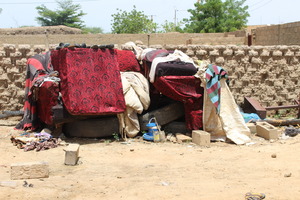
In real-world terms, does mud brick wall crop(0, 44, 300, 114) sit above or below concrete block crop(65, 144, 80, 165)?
above

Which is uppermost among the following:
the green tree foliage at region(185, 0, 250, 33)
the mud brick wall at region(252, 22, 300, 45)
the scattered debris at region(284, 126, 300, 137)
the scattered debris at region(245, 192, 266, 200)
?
the green tree foliage at region(185, 0, 250, 33)

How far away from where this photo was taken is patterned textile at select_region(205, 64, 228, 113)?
652cm

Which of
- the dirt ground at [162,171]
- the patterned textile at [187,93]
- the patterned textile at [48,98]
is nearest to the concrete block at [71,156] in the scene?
the dirt ground at [162,171]

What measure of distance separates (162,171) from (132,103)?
1986 millimetres

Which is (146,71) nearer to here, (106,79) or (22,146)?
(106,79)

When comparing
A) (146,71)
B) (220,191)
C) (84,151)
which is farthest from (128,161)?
(146,71)

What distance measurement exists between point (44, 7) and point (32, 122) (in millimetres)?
28910

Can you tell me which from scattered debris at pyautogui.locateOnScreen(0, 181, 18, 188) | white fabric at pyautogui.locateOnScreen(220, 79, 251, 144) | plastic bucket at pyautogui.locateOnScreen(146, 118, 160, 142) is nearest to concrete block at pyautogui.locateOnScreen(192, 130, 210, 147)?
white fabric at pyautogui.locateOnScreen(220, 79, 251, 144)

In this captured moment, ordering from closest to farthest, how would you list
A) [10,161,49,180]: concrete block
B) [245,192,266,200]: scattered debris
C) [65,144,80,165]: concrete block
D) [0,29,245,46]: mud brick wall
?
[245,192,266,200]: scattered debris
[10,161,49,180]: concrete block
[65,144,80,165]: concrete block
[0,29,245,46]: mud brick wall

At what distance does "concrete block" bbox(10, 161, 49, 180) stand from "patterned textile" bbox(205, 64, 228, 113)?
340 cm

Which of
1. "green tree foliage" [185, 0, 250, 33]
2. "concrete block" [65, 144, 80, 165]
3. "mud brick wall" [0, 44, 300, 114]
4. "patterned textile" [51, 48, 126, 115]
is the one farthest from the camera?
"green tree foliage" [185, 0, 250, 33]

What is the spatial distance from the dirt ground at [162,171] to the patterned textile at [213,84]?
821 millimetres

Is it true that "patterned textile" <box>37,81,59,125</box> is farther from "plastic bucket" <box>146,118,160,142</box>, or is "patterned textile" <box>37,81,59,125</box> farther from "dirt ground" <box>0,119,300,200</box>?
"plastic bucket" <box>146,118,160,142</box>

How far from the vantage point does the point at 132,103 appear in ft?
21.1
